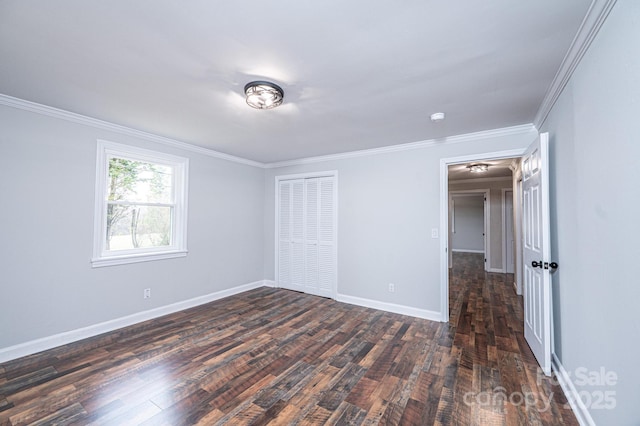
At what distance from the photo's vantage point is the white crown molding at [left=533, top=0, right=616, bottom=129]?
134 centimetres

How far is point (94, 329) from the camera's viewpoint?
2973 millimetres

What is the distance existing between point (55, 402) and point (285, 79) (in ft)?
9.51

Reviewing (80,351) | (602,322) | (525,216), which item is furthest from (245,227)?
(602,322)

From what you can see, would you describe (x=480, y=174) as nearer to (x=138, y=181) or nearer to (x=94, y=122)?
(x=138, y=181)

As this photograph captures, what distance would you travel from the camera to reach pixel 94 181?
3.01 m

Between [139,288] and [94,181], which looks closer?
[94,181]

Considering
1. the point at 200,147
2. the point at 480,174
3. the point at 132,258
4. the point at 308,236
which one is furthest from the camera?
the point at 480,174

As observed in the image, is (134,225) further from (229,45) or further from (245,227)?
(229,45)

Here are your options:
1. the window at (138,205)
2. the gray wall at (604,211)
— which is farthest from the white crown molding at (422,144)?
the window at (138,205)

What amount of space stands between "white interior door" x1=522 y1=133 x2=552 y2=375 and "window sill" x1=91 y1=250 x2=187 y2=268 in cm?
421

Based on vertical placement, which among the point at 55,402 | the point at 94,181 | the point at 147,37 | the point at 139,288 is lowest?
the point at 55,402

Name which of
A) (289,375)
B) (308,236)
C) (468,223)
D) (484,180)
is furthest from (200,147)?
(468,223)

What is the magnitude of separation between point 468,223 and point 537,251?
29.1 feet

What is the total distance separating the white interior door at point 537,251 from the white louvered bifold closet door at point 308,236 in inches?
100
